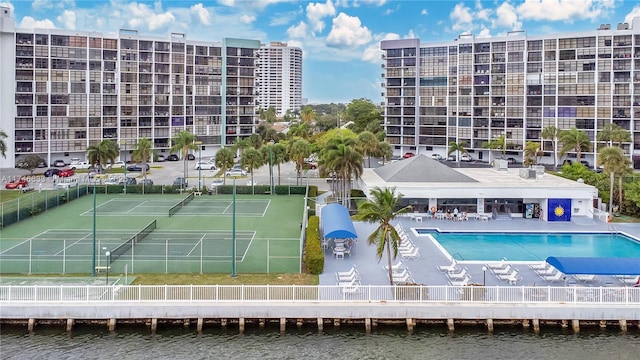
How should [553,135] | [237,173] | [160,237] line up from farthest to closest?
[553,135]
[237,173]
[160,237]

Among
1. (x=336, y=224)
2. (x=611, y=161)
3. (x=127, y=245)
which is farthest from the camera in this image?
(x=611, y=161)

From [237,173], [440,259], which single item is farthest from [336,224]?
[237,173]

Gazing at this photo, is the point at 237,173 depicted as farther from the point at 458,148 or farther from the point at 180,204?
the point at 458,148

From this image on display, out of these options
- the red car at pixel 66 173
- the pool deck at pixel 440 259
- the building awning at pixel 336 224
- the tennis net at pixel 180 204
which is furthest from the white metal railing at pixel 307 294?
the red car at pixel 66 173

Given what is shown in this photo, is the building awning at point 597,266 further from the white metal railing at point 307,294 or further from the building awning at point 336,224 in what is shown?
the building awning at point 336,224

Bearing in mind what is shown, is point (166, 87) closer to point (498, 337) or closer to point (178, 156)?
point (178, 156)

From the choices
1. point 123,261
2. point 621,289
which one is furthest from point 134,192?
point 621,289

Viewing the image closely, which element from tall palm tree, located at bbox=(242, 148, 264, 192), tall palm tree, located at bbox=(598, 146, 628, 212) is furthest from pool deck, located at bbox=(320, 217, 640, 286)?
tall palm tree, located at bbox=(242, 148, 264, 192)
